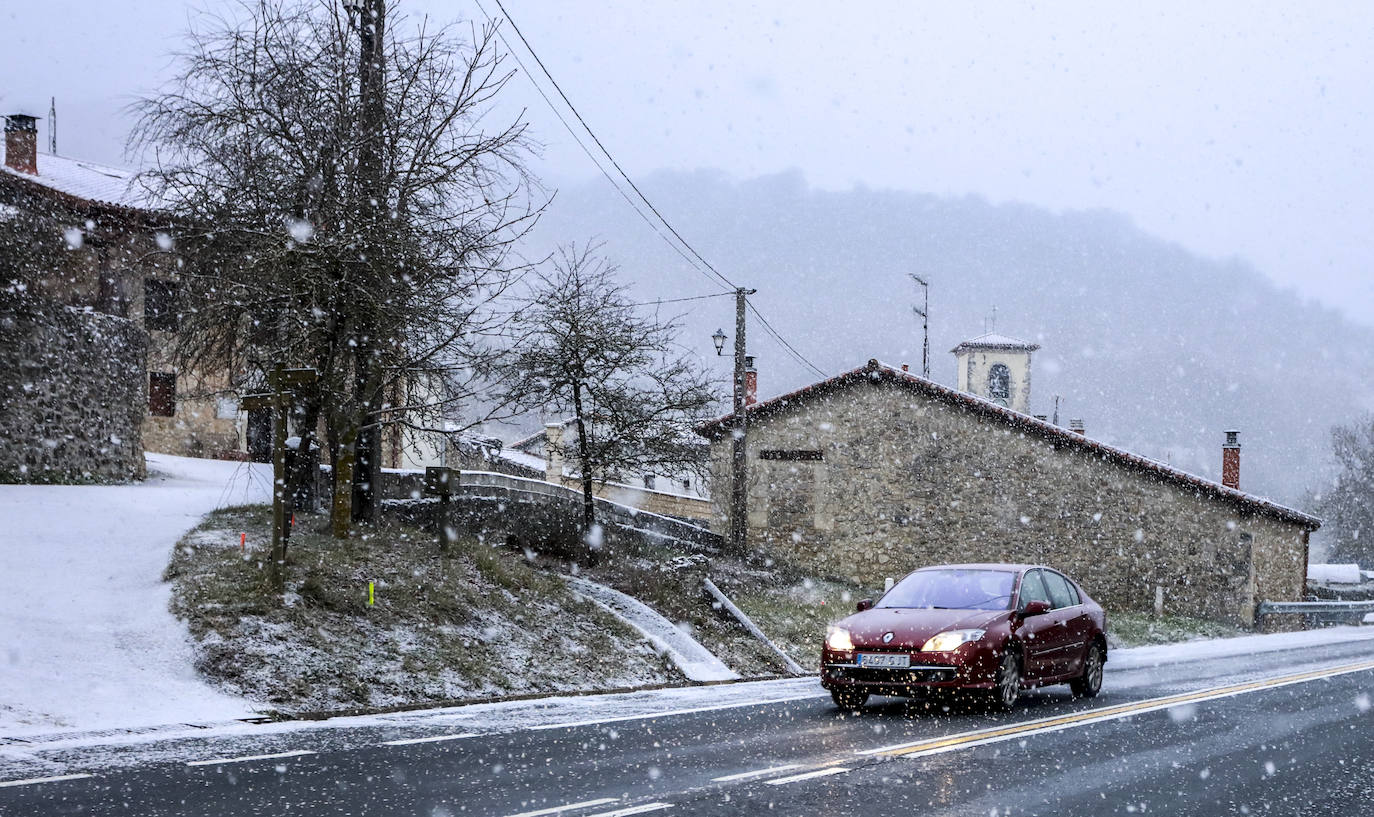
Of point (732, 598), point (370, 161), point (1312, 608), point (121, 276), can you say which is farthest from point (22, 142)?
point (1312, 608)

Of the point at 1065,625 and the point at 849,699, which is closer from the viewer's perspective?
the point at 849,699

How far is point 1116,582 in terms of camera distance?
31422mm

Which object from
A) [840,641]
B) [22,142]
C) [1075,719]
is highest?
[22,142]

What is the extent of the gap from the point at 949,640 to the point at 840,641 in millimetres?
1037

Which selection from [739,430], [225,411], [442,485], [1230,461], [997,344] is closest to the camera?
[442,485]

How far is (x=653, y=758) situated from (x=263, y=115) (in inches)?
483

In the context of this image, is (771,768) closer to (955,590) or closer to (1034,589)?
(955,590)

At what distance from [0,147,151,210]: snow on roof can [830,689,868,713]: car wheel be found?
28.3 meters

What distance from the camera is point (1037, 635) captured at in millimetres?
11875

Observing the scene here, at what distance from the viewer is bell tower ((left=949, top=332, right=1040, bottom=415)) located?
78.1 m

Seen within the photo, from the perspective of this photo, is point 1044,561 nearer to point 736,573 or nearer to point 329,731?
point 736,573

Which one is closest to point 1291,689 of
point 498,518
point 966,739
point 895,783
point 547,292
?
point 966,739

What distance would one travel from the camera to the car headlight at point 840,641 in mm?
11188

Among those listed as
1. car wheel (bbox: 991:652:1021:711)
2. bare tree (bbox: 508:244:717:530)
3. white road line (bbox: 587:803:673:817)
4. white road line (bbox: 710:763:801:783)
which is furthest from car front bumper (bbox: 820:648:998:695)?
bare tree (bbox: 508:244:717:530)
